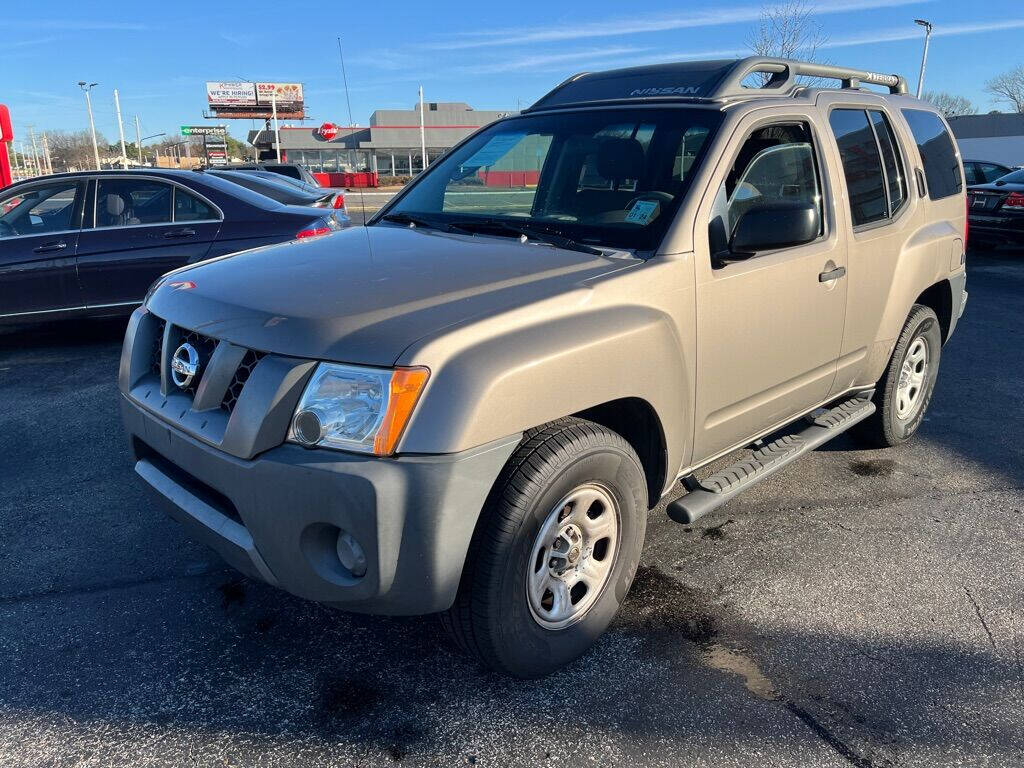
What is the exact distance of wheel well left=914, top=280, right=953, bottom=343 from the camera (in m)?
4.70

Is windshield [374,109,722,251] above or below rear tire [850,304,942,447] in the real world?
above

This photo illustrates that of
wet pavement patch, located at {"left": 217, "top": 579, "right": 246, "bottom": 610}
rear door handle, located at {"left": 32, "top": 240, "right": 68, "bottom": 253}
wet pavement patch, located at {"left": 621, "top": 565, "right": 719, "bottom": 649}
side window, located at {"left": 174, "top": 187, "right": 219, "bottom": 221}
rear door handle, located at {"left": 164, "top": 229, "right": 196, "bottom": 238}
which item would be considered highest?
side window, located at {"left": 174, "top": 187, "right": 219, "bottom": 221}

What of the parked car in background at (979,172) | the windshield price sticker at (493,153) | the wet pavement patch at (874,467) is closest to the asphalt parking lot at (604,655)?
the wet pavement patch at (874,467)

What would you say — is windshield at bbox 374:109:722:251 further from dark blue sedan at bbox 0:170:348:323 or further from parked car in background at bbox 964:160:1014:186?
parked car in background at bbox 964:160:1014:186

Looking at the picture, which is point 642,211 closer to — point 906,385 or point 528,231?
point 528,231

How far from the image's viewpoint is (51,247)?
6723 millimetres

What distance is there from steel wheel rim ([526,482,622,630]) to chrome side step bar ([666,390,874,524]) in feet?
1.28

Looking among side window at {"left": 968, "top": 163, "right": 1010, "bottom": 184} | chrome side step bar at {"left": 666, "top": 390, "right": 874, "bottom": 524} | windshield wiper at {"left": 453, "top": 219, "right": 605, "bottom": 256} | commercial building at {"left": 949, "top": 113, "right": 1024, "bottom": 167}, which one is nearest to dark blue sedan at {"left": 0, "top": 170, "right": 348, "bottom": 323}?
windshield wiper at {"left": 453, "top": 219, "right": 605, "bottom": 256}

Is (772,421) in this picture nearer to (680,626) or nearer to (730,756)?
(680,626)

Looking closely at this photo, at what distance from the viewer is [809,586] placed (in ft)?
10.5

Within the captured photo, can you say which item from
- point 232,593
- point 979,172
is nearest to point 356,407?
point 232,593

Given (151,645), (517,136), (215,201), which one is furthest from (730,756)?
(215,201)

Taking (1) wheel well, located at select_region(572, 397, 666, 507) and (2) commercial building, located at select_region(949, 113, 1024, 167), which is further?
(2) commercial building, located at select_region(949, 113, 1024, 167)

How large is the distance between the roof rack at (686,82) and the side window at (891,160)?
1.02 feet
